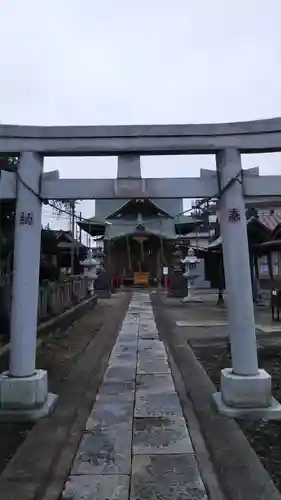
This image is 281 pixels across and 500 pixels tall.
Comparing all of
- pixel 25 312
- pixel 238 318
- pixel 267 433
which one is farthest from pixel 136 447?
pixel 25 312

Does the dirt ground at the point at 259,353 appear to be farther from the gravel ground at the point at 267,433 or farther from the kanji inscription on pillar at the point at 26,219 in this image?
the kanji inscription on pillar at the point at 26,219

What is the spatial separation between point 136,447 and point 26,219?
273cm

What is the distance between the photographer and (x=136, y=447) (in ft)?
13.3

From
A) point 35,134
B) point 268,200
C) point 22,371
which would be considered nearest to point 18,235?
point 35,134

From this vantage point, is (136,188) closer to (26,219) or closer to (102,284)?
(26,219)

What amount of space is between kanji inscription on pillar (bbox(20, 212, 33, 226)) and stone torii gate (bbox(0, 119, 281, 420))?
1cm

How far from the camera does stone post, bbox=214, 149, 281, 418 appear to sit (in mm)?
4910

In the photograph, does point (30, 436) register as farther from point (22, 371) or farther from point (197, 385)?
point (197, 385)

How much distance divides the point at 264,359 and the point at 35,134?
18.1 ft

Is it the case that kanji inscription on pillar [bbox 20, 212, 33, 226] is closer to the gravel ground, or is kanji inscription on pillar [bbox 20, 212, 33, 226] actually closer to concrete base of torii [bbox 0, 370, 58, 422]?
concrete base of torii [bbox 0, 370, 58, 422]

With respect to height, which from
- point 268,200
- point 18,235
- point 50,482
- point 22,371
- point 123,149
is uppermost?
point 123,149

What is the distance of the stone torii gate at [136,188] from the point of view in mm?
5102

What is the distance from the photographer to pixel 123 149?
530 cm

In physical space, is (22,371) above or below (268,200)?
below
